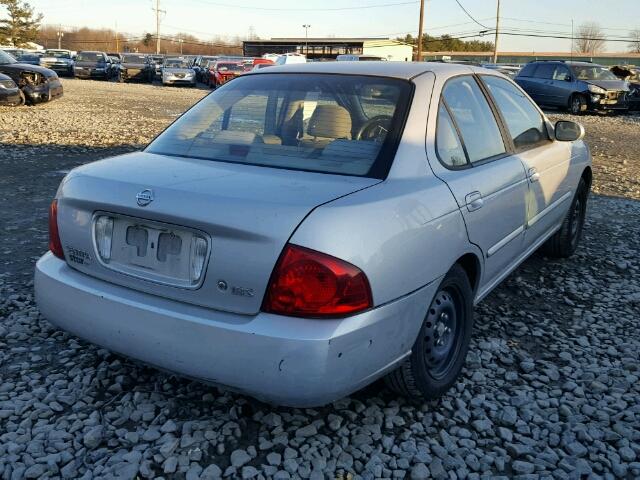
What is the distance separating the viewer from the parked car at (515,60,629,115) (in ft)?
65.1

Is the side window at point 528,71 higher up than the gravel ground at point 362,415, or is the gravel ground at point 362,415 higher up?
the side window at point 528,71

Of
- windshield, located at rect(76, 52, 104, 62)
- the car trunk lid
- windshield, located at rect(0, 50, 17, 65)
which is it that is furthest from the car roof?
windshield, located at rect(76, 52, 104, 62)

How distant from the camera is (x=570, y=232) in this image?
5.18 meters

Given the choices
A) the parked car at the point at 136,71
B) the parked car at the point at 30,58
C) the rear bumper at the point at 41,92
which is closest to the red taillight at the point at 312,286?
the rear bumper at the point at 41,92

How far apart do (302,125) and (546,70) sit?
20.0 m

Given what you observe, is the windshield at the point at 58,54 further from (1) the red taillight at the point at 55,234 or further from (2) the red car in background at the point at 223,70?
(1) the red taillight at the point at 55,234

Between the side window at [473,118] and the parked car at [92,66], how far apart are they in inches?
1360

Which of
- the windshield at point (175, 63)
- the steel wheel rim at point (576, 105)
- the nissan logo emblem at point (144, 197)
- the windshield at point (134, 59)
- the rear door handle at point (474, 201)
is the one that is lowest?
the rear door handle at point (474, 201)

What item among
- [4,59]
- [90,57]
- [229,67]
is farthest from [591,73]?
[90,57]

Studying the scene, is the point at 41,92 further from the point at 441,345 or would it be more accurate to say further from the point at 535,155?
the point at 441,345

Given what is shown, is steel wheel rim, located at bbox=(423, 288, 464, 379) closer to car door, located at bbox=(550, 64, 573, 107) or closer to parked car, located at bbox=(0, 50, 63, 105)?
parked car, located at bbox=(0, 50, 63, 105)

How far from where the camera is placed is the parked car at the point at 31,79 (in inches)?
606

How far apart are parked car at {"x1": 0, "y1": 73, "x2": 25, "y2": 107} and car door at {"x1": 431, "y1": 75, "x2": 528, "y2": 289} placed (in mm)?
13208

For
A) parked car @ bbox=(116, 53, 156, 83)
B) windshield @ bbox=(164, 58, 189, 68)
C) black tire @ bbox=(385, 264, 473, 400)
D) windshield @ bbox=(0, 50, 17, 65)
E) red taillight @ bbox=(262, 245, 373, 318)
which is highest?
windshield @ bbox=(164, 58, 189, 68)
